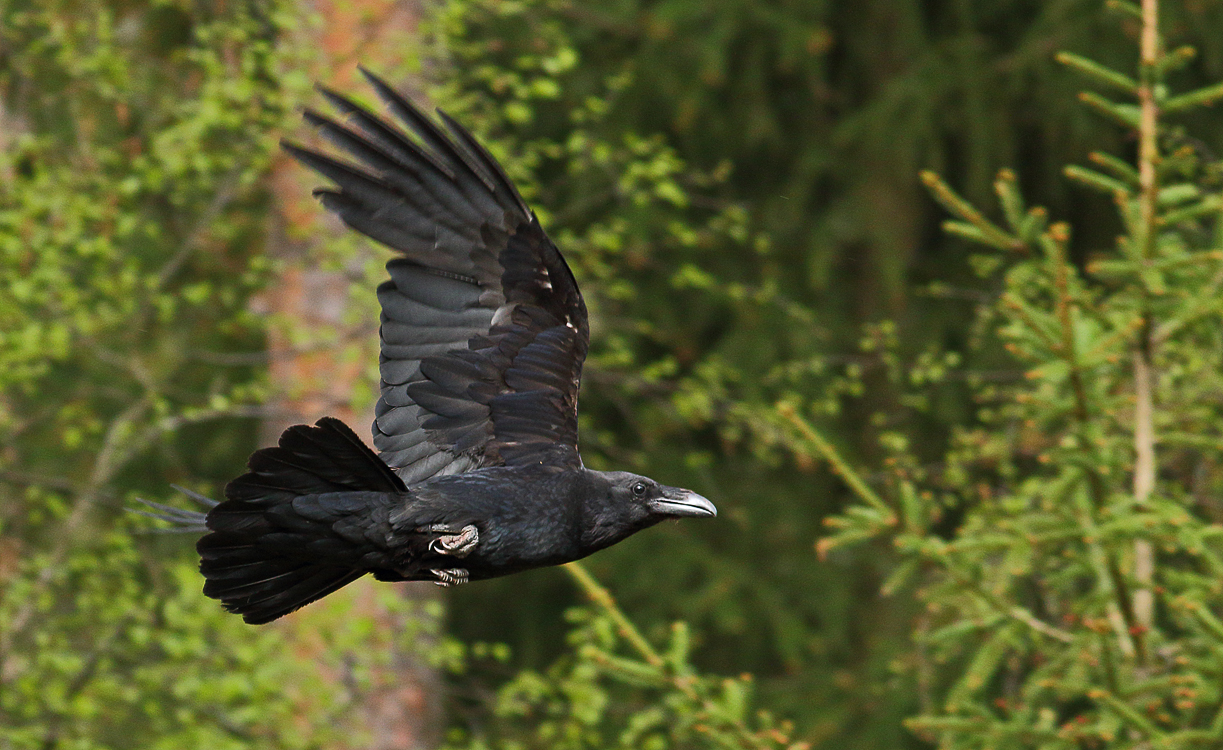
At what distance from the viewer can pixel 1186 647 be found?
4.59 meters

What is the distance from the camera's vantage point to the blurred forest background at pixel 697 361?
454cm

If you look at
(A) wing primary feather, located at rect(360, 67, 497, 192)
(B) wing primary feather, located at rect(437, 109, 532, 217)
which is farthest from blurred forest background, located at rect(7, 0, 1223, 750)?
(A) wing primary feather, located at rect(360, 67, 497, 192)

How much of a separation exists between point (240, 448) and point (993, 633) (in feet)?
17.5

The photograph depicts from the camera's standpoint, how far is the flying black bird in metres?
3.52

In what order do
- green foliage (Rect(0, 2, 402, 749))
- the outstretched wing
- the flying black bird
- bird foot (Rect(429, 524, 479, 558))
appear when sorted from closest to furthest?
1. the flying black bird
2. bird foot (Rect(429, 524, 479, 558))
3. the outstretched wing
4. green foliage (Rect(0, 2, 402, 749))

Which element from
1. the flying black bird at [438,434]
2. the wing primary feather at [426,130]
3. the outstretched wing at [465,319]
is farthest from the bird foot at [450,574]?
the wing primary feather at [426,130]

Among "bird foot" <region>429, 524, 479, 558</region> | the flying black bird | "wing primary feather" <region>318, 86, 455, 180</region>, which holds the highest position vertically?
"wing primary feather" <region>318, 86, 455, 180</region>

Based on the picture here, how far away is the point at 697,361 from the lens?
29.4 feet

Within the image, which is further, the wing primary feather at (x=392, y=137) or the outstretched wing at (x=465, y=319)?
the outstretched wing at (x=465, y=319)

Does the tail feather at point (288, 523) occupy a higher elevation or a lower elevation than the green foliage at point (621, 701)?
higher

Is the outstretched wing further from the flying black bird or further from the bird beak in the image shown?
the bird beak

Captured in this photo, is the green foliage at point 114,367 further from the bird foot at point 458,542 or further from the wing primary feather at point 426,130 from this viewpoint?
the bird foot at point 458,542

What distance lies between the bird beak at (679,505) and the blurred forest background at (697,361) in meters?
0.52

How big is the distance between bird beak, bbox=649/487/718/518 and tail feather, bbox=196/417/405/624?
2.39ft
